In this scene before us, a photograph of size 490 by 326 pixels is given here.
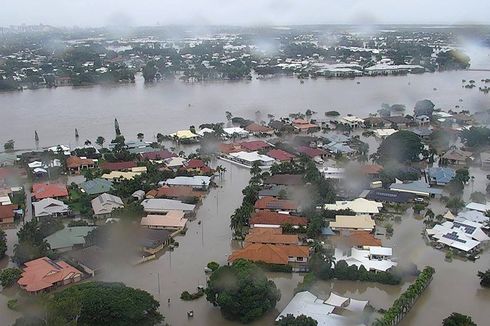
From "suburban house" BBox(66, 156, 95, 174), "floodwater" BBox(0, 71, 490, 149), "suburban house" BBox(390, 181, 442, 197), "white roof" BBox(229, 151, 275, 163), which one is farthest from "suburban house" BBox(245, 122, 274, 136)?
"suburban house" BBox(390, 181, 442, 197)

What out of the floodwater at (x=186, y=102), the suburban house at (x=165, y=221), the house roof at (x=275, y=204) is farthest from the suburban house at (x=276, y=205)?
the floodwater at (x=186, y=102)

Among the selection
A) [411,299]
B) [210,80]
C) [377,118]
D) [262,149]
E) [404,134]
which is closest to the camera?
[411,299]

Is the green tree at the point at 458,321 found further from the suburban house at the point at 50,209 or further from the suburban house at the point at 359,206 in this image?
the suburban house at the point at 50,209

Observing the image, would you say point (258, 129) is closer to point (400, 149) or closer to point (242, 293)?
point (400, 149)

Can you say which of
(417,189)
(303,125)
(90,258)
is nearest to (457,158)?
(417,189)

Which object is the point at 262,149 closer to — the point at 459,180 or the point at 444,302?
the point at 459,180

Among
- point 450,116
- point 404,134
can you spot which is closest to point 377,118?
point 450,116

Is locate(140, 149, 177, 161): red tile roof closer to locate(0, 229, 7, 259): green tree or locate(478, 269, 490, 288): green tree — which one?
locate(0, 229, 7, 259): green tree
